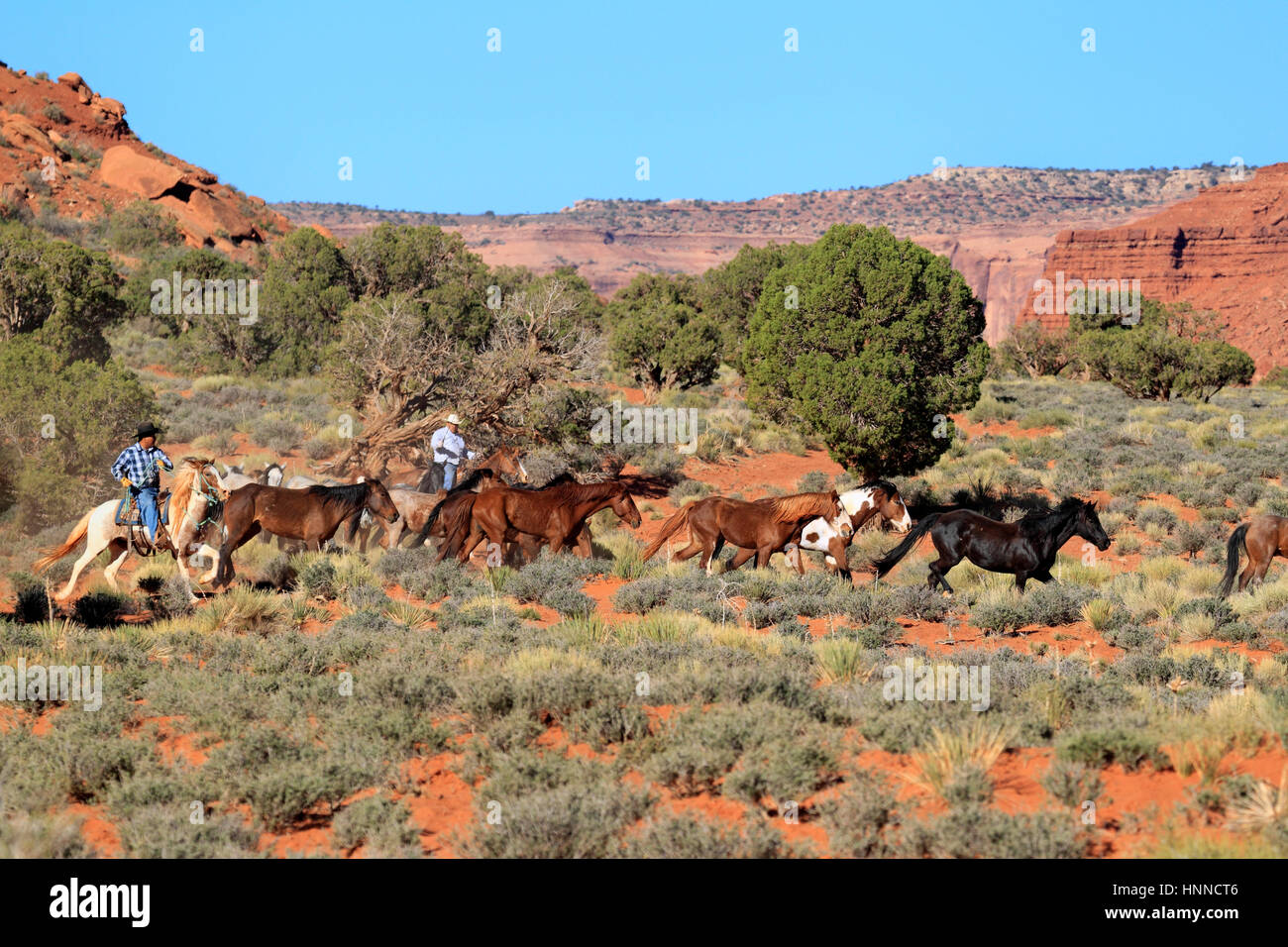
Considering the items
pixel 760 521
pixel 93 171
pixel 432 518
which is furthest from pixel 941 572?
pixel 93 171

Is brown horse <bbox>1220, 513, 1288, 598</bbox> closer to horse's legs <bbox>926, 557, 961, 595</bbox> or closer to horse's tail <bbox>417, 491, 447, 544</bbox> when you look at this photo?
horse's legs <bbox>926, 557, 961, 595</bbox>

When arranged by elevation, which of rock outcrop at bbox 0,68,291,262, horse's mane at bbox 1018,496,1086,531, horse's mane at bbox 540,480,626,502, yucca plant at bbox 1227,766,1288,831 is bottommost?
yucca plant at bbox 1227,766,1288,831

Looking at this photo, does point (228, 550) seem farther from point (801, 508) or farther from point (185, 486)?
point (801, 508)

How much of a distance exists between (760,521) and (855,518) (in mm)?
1485

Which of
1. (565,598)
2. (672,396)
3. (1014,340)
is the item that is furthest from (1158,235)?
(565,598)

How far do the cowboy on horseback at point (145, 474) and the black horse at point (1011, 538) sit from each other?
10.4 meters

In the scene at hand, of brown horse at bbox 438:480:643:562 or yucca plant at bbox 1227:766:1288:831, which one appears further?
brown horse at bbox 438:480:643:562

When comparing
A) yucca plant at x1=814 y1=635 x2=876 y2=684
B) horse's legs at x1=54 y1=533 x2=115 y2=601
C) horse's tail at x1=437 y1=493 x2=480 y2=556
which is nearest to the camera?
yucca plant at x1=814 y1=635 x2=876 y2=684

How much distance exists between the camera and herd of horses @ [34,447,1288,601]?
14289 millimetres

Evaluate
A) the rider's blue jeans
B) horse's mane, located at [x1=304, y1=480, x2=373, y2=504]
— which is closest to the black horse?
horse's mane, located at [x1=304, y1=480, x2=373, y2=504]

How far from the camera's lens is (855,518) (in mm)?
15609
